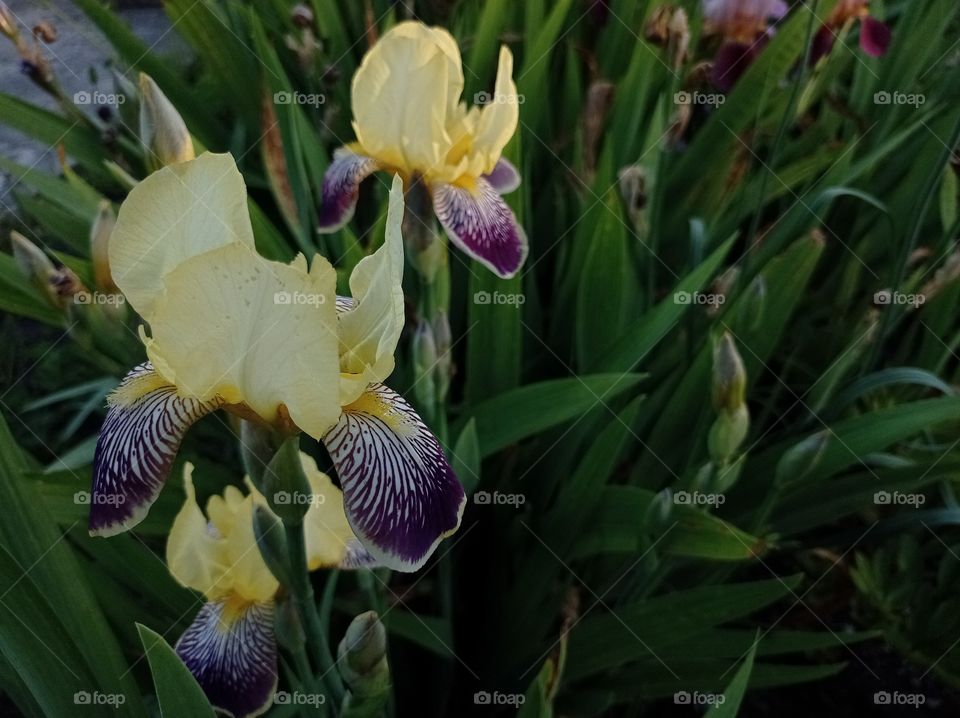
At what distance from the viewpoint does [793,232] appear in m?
1.30

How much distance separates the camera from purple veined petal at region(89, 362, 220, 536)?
21.8 inches

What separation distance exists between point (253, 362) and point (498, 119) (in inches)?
22.5

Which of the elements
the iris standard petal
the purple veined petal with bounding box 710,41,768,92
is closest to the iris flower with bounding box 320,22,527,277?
the iris standard petal

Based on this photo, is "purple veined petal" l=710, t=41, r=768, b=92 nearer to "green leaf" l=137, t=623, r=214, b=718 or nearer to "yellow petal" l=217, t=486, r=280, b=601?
"yellow petal" l=217, t=486, r=280, b=601

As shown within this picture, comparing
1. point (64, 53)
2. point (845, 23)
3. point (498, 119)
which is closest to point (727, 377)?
point (498, 119)

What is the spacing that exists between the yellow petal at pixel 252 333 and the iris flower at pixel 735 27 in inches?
43.8

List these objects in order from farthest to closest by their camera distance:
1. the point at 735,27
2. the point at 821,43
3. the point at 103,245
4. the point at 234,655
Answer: the point at 735,27 → the point at 821,43 → the point at 103,245 → the point at 234,655

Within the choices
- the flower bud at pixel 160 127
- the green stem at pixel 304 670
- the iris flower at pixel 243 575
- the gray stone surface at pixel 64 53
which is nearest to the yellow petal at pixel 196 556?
the iris flower at pixel 243 575

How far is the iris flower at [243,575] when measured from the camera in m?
0.73

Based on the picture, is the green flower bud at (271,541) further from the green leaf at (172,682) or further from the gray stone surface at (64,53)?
the gray stone surface at (64,53)

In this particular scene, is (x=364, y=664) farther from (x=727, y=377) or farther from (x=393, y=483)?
(x=727, y=377)

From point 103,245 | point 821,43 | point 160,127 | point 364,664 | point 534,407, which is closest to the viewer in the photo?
point 364,664

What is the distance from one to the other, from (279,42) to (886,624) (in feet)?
4.99

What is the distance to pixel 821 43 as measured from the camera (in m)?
1.33
